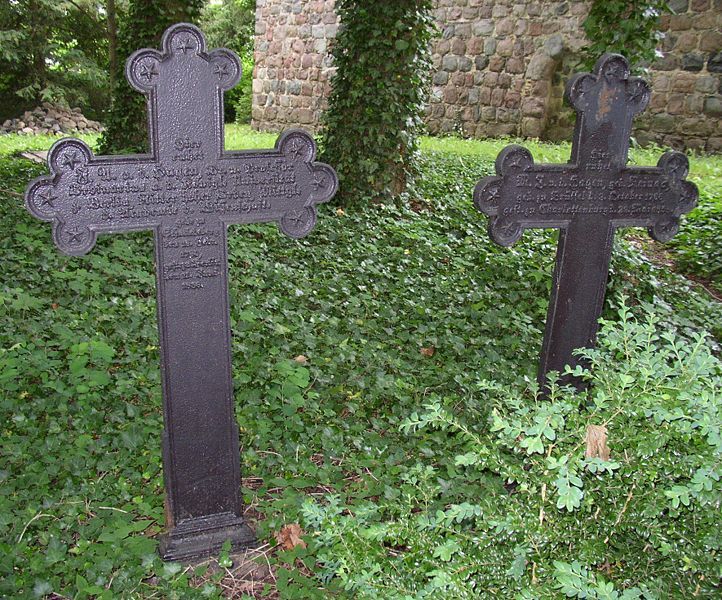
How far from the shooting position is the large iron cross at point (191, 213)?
2562 mm

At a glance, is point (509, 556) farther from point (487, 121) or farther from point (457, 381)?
point (487, 121)

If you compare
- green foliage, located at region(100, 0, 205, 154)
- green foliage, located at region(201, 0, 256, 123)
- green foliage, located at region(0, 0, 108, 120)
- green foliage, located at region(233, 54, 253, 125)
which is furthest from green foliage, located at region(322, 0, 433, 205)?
green foliage, located at region(201, 0, 256, 123)

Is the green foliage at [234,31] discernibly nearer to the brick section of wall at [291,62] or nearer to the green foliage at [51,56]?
the brick section of wall at [291,62]

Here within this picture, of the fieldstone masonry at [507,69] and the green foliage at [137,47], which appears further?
the fieldstone masonry at [507,69]

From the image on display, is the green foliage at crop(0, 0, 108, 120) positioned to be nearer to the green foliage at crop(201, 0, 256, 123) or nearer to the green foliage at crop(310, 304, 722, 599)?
the green foliage at crop(201, 0, 256, 123)

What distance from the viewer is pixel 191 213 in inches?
106

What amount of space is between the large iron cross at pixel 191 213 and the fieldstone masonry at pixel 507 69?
9771mm

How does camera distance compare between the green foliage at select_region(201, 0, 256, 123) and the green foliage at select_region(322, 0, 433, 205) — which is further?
the green foliage at select_region(201, 0, 256, 123)

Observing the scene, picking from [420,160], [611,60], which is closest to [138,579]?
[611,60]

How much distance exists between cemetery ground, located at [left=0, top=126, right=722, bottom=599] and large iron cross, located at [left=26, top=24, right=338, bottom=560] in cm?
29

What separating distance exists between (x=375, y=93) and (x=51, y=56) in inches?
416

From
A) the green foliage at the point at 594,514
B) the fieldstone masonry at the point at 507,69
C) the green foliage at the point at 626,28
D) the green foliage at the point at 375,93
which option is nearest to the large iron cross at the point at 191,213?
the green foliage at the point at 594,514

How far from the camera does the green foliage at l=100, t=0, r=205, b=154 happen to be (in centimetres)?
789

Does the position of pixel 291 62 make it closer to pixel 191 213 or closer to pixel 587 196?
pixel 587 196
